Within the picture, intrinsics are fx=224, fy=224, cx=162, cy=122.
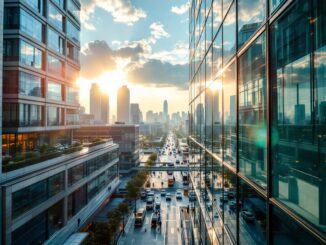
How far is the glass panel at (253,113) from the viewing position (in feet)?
15.4

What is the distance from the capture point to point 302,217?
3338 mm

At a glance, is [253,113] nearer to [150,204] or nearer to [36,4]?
[36,4]

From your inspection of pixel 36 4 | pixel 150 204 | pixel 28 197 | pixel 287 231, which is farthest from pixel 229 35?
pixel 150 204

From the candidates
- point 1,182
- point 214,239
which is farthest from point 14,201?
point 214,239

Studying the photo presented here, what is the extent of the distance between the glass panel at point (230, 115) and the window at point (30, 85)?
25848 millimetres

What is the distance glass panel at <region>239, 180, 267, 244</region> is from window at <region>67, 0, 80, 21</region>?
4111 centimetres

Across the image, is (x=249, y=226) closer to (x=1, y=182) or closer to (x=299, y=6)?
(x=299, y=6)

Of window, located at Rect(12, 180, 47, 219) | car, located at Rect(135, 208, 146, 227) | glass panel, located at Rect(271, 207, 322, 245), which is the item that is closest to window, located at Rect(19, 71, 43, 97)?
window, located at Rect(12, 180, 47, 219)

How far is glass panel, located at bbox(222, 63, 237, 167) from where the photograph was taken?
6824 millimetres

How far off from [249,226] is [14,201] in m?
20.0

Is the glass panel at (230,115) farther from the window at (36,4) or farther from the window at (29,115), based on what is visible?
the window at (36,4)

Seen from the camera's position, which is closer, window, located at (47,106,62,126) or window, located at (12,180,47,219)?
window, located at (12,180,47,219)

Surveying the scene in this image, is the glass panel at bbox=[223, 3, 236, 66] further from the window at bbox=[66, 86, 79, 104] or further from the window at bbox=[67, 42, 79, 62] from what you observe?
the window at bbox=[67, 42, 79, 62]

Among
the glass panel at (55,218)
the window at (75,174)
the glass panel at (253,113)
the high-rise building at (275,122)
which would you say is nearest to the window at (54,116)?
the window at (75,174)
